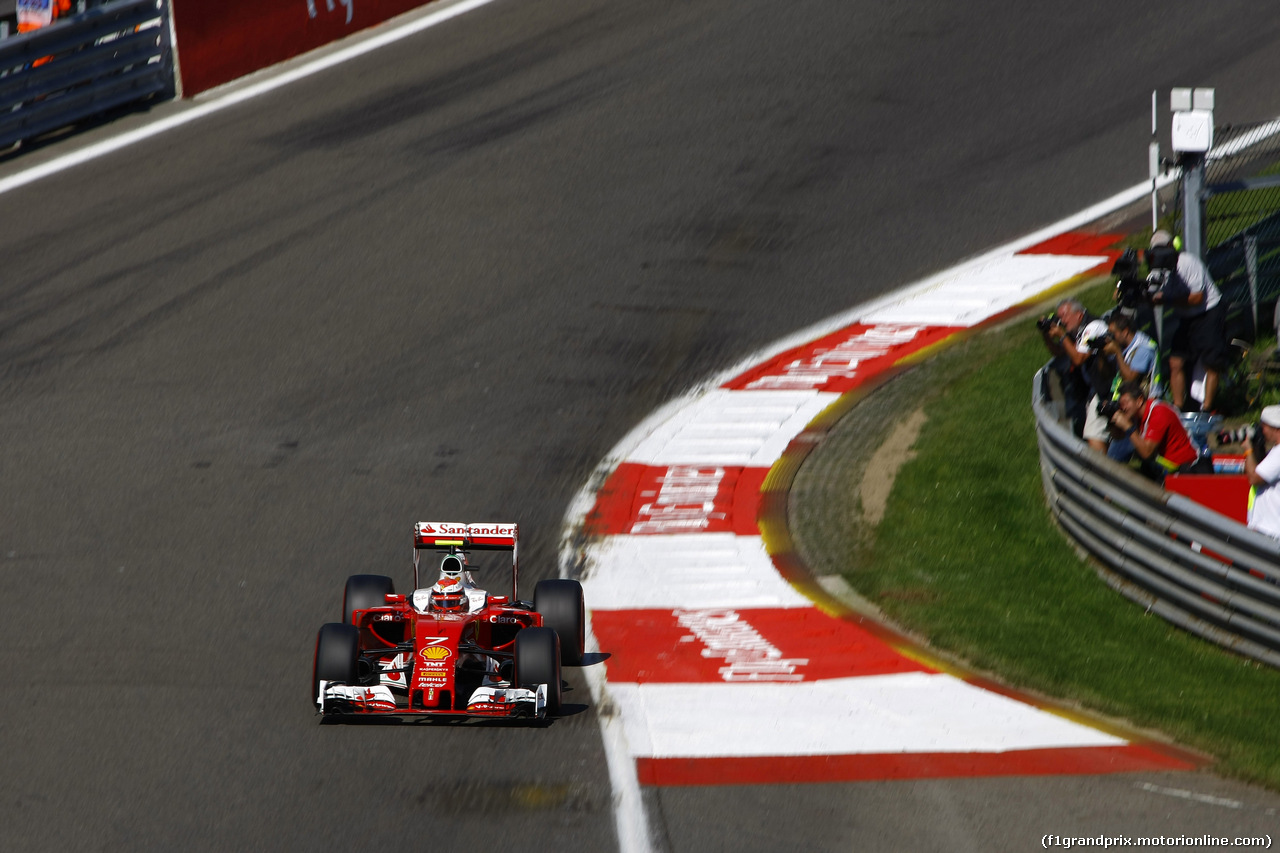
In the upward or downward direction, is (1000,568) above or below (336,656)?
below

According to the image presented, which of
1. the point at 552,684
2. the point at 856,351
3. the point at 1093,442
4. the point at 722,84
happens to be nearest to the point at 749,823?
the point at 552,684

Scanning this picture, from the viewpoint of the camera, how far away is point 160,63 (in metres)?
20.6

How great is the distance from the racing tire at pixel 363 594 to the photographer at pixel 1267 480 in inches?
214

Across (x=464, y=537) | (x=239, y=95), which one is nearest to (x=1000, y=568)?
(x=464, y=537)

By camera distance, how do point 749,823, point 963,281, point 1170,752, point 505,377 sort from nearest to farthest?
point 749,823
point 1170,752
point 505,377
point 963,281

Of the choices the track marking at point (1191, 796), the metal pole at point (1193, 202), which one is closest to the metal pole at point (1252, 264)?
the metal pole at point (1193, 202)

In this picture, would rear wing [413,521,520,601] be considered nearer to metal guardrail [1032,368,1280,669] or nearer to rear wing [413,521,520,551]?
rear wing [413,521,520,551]

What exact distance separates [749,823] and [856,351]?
26.2 feet

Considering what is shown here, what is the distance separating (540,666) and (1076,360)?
559cm

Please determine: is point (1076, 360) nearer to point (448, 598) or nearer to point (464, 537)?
point (464, 537)

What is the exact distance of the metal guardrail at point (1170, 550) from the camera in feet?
32.2

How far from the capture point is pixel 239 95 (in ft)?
68.1

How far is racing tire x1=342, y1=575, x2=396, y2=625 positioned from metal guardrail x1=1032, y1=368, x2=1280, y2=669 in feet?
16.0

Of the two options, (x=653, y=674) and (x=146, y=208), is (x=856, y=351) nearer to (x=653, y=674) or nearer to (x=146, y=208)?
(x=653, y=674)
